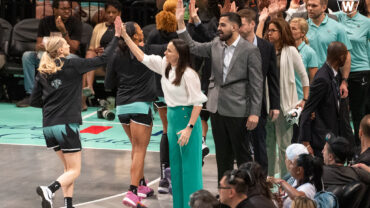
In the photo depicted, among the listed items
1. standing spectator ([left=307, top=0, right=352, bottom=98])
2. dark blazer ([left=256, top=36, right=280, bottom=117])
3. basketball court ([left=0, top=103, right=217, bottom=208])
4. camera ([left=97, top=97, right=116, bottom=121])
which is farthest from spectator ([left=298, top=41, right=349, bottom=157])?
camera ([left=97, top=97, right=116, bottom=121])

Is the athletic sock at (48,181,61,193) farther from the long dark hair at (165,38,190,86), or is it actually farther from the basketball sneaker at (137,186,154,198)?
the long dark hair at (165,38,190,86)

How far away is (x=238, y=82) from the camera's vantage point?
623cm

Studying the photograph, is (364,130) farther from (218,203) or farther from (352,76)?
(352,76)

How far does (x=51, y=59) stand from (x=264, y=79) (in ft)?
6.85

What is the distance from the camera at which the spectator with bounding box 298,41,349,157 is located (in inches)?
260

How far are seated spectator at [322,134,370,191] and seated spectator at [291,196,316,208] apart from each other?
1.53 feet

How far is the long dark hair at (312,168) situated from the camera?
5.18m

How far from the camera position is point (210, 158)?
8.95 m

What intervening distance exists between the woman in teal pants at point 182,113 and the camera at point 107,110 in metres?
5.30

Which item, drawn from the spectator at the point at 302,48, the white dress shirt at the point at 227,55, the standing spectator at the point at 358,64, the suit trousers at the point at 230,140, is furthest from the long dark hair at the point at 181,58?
the standing spectator at the point at 358,64

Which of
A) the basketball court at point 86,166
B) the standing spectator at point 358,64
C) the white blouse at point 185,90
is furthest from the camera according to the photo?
the standing spectator at point 358,64

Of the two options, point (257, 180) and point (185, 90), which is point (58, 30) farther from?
point (257, 180)

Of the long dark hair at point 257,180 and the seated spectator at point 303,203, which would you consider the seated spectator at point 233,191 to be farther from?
the seated spectator at point 303,203

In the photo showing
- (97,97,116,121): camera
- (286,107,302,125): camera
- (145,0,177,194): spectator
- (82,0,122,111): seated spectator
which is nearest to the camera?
(286,107,302,125): camera
